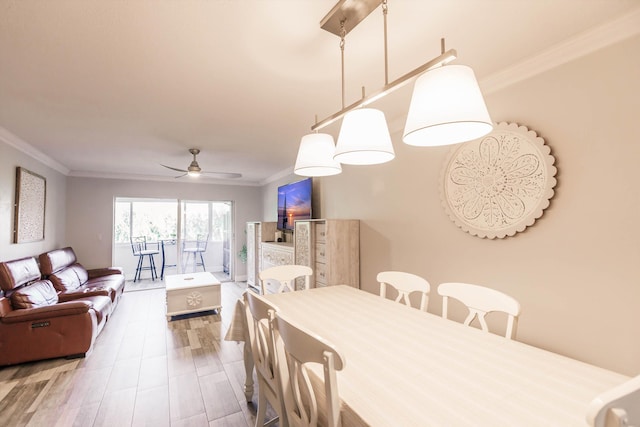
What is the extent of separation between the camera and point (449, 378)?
106cm

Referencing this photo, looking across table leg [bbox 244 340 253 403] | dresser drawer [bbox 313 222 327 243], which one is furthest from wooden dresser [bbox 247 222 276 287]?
table leg [bbox 244 340 253 403]

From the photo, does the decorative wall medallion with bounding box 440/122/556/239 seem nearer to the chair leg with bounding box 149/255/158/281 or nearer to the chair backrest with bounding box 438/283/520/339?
the chair backrest with bounding box 438/283/520/339

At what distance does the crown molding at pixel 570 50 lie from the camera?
153 centimetres

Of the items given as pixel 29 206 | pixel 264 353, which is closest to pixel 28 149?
pixel 29 206

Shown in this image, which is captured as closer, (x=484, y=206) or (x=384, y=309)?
(x=384, y=309)

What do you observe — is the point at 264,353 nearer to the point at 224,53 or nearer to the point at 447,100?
the point at 447,100

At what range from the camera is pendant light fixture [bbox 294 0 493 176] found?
100cm

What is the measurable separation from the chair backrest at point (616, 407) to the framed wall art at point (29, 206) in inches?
201

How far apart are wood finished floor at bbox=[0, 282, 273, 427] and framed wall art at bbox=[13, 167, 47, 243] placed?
5.44 feet

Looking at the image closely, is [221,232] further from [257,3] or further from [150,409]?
[257,3]

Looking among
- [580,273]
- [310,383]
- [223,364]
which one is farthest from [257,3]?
[223,364]

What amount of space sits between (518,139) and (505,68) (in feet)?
1.71

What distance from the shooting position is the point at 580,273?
5.60 feet

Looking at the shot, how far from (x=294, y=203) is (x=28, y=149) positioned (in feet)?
12.1
